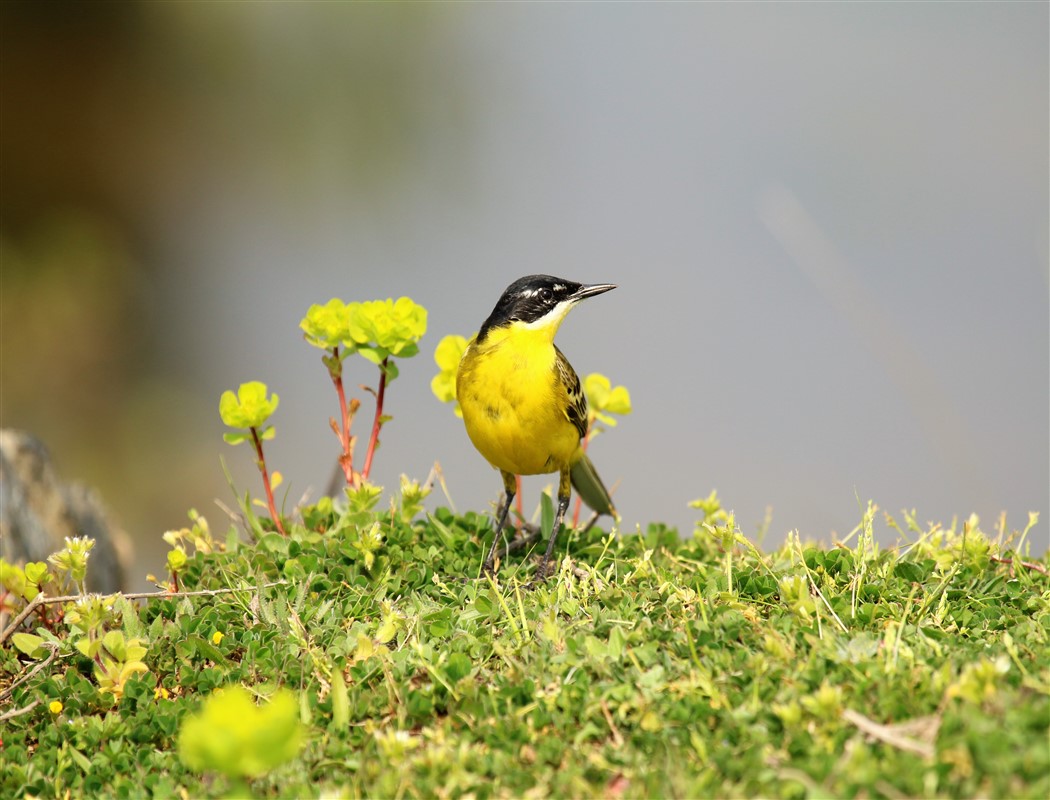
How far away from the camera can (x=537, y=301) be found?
237 inches

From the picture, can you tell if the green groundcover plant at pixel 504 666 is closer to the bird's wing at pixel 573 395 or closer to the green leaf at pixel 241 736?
the green leaf at pixel 241 736

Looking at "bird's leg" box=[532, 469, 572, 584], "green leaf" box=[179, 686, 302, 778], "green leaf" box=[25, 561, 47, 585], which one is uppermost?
"green leaf" box=[179, 686, 302, 778]

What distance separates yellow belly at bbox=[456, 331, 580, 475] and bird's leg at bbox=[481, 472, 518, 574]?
40 centimetres

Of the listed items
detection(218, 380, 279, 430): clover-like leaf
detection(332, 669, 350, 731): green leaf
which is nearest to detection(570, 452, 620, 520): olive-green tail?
detection(218, 380, 279, 430): clover-like leaf

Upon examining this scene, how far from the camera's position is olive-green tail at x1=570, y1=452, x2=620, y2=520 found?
6.39 m

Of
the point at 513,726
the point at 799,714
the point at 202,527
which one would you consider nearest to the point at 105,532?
the point at 202,527

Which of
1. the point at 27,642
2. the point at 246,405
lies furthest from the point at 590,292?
the point at 27,642

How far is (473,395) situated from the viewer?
18.8ft

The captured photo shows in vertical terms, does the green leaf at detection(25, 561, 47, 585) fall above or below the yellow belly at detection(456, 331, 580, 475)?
below

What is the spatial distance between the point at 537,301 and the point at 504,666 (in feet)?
8.20

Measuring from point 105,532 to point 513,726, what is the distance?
17.3ft

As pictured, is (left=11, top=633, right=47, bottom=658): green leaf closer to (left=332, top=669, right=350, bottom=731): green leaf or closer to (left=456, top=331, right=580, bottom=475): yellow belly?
(left=332, top=669, right=350, bottom=731): green leaf

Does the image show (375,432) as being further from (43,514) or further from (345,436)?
(43,514)

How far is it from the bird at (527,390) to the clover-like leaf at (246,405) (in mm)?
1047
